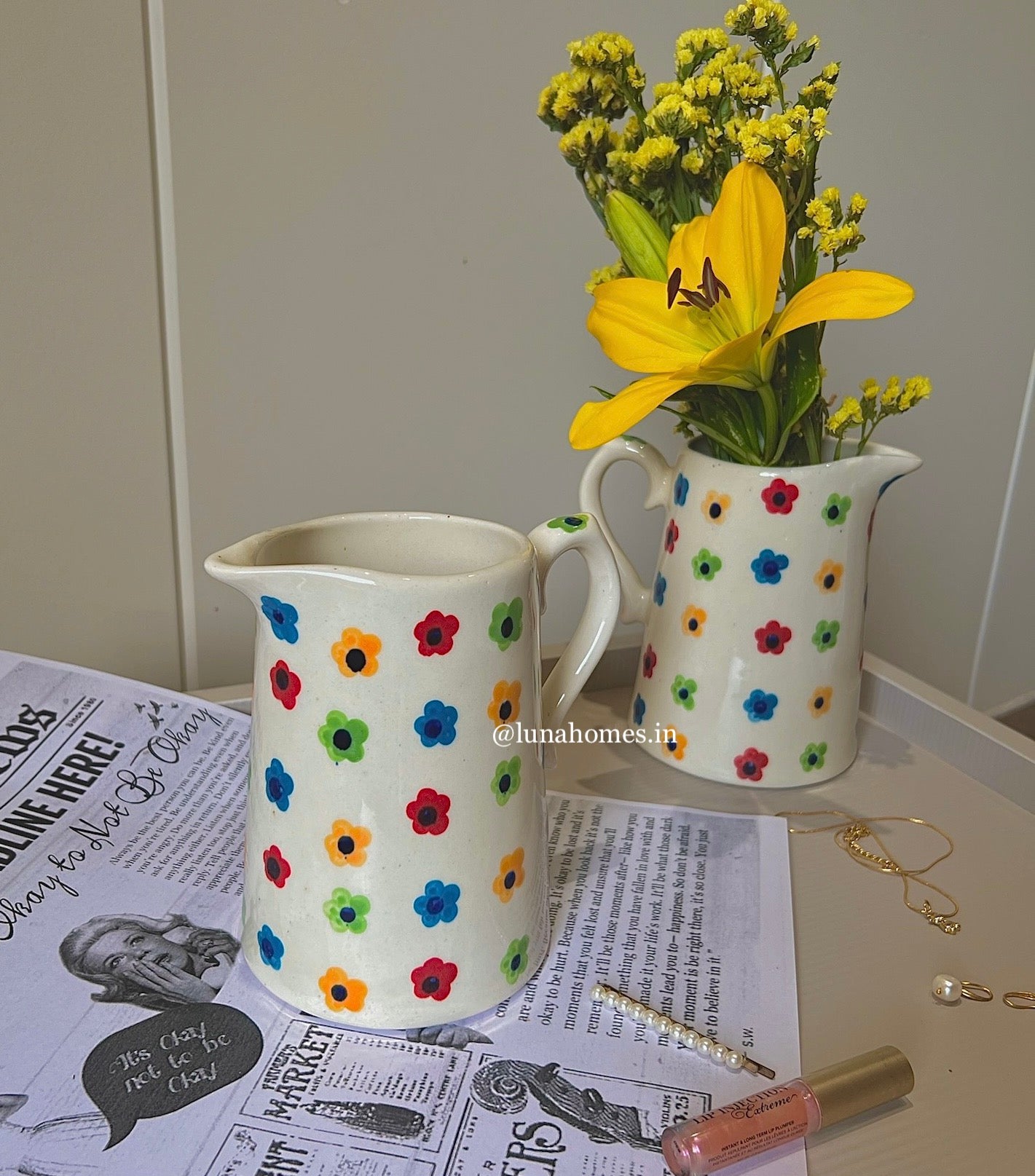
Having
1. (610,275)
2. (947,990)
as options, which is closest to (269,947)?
(947,990)

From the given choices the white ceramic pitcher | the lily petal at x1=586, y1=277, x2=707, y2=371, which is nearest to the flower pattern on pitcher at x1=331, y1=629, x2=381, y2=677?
the white ceramic pitcher

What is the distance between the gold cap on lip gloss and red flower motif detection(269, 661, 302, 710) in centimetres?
21

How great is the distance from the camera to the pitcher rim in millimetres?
341

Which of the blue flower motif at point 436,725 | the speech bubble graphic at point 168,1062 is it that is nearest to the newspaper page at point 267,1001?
the speech bubble graphic at point 168,1062

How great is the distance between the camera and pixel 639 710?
59 centimetres

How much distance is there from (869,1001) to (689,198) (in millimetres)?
357

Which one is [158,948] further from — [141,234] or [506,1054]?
[141,234]

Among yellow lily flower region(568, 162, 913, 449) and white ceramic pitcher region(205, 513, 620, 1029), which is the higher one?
yellow lily flower region(568, 162, 913, 449)

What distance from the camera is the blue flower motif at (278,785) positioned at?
1.20ft

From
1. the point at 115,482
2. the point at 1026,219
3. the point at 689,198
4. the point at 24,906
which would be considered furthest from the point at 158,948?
the point at 1026,219

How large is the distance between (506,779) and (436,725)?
4 cm

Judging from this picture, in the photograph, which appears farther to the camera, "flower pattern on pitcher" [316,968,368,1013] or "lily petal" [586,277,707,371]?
"lily petal" [586,277,707,371]

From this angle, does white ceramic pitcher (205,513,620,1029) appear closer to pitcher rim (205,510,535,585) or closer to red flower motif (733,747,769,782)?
pitcher rim (205,510,535,585)

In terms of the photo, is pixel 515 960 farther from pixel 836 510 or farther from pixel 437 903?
pixel 836 510
